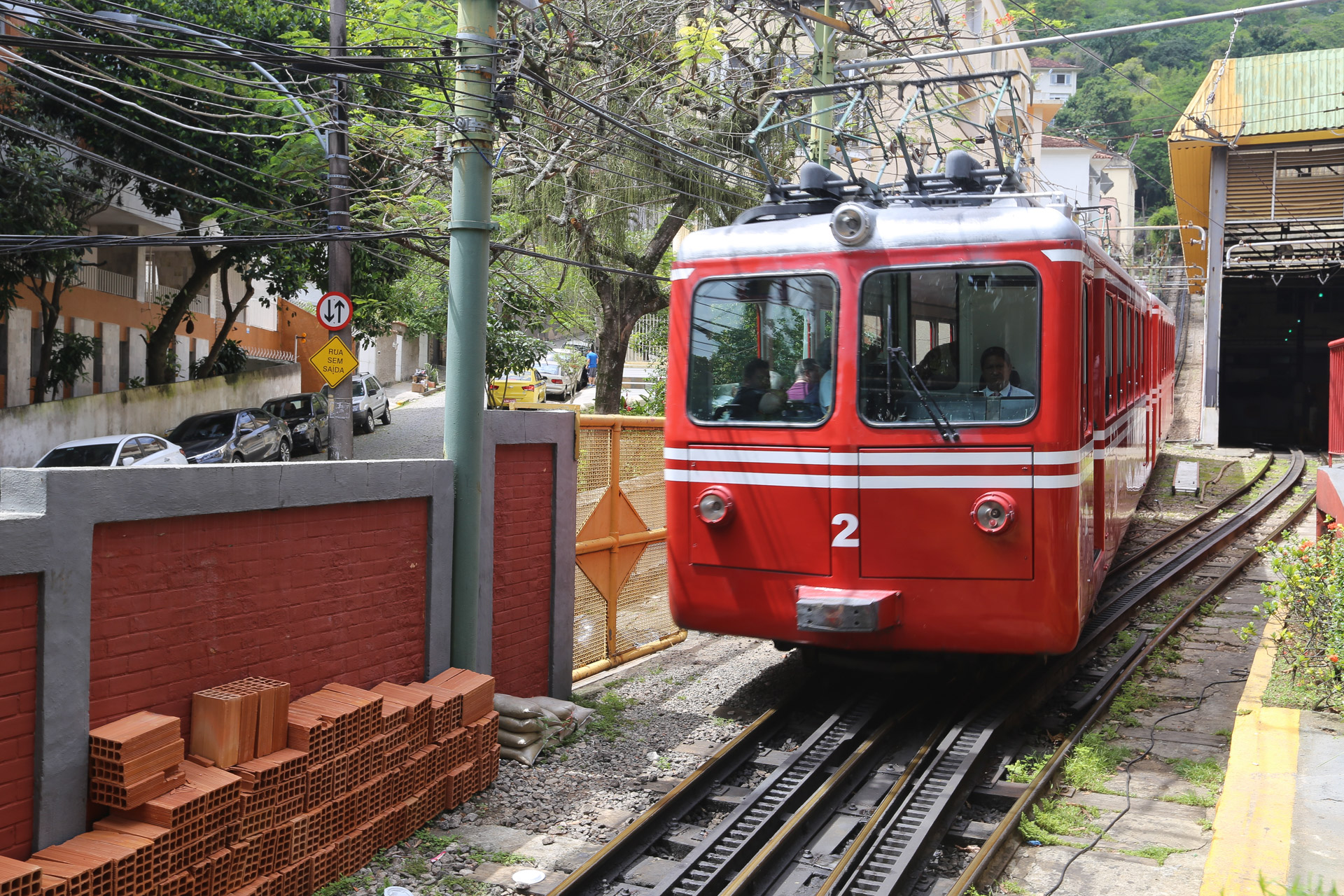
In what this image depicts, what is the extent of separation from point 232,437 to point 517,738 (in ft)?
55.6

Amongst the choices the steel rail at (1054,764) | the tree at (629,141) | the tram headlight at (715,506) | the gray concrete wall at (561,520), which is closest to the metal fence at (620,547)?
the gray concrete wall at (561,520)

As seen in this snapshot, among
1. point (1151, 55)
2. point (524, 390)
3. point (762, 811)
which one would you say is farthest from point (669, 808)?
point (1151, 55)

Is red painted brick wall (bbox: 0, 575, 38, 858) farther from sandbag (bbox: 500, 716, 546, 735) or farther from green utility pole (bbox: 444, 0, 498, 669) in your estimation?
sandbag (bbox: 500, 716, 546, 735)

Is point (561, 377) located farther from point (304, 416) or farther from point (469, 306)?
point (469, 306)

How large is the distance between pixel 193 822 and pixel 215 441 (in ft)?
62.1

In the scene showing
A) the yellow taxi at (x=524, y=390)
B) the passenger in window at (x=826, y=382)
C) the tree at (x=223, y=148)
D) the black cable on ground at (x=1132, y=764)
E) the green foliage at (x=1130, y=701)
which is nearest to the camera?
the black cable on ground at (x=1132, y=764)

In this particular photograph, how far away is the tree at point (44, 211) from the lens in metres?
19.5

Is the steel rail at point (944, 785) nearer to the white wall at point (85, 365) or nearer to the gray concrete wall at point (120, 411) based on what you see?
the gray concrete wall at point (120, 411)

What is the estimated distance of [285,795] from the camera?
Result: 5.02 meters

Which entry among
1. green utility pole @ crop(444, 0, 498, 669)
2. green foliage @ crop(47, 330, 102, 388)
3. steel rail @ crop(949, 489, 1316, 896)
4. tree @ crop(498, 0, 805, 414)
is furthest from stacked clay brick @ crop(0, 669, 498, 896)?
green foliage @ crop(47, 330, 102, 388)

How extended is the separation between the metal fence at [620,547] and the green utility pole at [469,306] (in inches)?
63.2

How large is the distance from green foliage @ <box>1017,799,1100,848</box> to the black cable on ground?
0.08m

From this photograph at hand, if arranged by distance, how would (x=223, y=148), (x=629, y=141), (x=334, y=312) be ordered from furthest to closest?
1. (x=223, y=148)
2. (x=629, y=141)
3. (x=334, y=312)

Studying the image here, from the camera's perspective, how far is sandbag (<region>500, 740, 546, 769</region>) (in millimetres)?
7055
